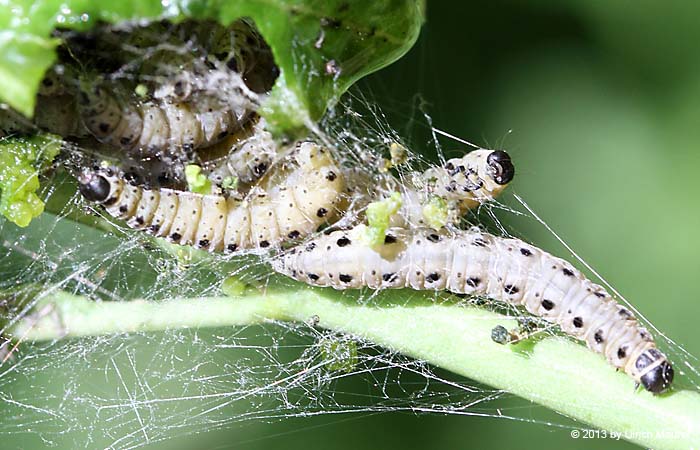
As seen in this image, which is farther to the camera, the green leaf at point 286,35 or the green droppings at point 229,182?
the green droppings at point 229,182

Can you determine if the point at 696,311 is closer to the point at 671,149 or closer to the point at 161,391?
the point at 671,149

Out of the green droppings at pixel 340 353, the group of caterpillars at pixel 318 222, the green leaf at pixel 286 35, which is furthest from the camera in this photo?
the green droppings at pixel 340 353

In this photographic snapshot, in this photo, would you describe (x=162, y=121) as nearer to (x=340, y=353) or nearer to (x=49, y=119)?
(x=49, y=119)

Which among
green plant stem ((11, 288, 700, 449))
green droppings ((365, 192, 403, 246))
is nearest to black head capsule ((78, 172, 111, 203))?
green plant stem ((11, 288, 700, 449))

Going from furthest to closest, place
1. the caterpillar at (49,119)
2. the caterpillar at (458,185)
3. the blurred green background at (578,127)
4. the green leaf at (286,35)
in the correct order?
1. the blurred green background at (578,127)
2. the caterpillar at (458,185)
3. the caterpillar at (49,119)
4. the green leaf at (286,35)

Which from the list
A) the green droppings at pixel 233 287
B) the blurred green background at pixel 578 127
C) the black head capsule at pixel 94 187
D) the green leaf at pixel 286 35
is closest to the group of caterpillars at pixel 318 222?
the black head capsule at pixel 94 187

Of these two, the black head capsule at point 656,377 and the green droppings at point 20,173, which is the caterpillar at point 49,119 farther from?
the black head capsule at point 656,377

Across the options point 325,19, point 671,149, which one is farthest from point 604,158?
point 325,19

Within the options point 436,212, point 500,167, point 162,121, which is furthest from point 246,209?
point 500,167

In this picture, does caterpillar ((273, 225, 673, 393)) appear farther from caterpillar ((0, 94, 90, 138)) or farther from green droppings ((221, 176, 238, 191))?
caterpillar ((0, 94, 90, 138))
